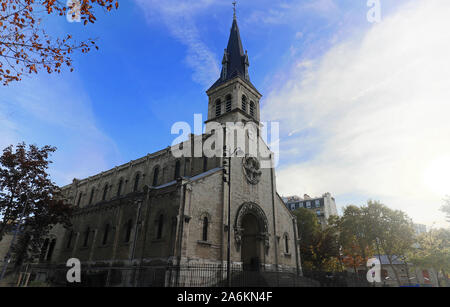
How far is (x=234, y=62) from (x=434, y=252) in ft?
112

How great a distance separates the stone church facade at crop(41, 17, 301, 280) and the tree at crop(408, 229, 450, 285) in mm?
18002

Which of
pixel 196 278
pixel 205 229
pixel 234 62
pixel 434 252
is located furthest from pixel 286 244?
pixel 234 62

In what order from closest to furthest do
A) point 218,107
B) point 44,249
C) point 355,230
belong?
1. point 218,107
2. point 44,249
3. point 355,230

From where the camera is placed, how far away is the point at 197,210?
61.5ft

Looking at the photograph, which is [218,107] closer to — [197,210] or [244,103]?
[244,103]

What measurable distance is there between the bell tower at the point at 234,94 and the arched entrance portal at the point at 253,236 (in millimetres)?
9368

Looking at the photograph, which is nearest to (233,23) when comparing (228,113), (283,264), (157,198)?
(228,113)

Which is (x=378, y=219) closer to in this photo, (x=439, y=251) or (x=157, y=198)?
(x=439, y=251)

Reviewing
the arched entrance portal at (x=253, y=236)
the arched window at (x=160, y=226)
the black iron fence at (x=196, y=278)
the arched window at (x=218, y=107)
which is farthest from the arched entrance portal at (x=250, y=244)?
the arched window at (x=218, y=107)

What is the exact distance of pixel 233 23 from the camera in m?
38.0

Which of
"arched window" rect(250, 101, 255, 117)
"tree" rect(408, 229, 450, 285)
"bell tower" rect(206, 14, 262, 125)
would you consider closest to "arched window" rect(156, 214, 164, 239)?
"bell tower" rect(206, 14, 262, 125)

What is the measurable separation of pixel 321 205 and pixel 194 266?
50.7m

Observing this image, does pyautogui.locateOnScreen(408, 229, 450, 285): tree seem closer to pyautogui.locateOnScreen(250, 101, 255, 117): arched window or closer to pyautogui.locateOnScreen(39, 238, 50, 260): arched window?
pyautogui.locateOnScreen(250, 101, 255, 117): arched window

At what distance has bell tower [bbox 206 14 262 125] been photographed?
27250 millimetres
